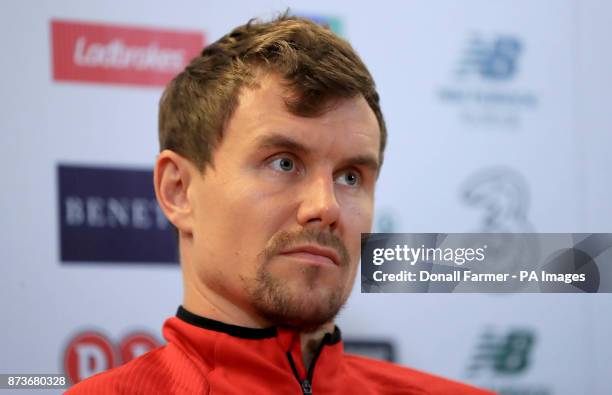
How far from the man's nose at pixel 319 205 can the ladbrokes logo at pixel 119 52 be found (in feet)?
2.41

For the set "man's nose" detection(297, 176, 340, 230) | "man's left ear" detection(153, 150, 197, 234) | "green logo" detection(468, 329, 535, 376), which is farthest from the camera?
"green logo" detection(468, 329, 535, 376)

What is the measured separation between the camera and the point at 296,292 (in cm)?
121

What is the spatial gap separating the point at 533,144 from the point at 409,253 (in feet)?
2.74

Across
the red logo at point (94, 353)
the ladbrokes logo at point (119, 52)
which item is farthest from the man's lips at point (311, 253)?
the ladbrokes logo at point (119, 52)

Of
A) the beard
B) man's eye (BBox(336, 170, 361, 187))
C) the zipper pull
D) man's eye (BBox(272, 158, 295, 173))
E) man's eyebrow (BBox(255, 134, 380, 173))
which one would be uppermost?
man's eyebrow (BBox(255, 134, 380, 173))

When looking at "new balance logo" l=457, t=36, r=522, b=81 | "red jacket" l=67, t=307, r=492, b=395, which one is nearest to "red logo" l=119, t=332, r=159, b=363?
"red jacket" l=67, t=307, r=492, b=395

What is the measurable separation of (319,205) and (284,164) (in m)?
0.08

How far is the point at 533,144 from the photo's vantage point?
212 centimetres

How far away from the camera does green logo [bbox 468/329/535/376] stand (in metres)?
2.02

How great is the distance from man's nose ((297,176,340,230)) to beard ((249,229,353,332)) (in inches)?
0.6

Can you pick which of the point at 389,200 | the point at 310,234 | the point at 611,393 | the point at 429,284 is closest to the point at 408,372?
the point at 429,284

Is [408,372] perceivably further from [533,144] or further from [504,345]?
[533,144]

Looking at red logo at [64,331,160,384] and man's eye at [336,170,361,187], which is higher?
man's eye at [336,170,361,187]

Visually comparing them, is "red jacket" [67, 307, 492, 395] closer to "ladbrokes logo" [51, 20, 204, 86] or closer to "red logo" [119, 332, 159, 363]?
"red logo" [119, 332, 159, 363]
